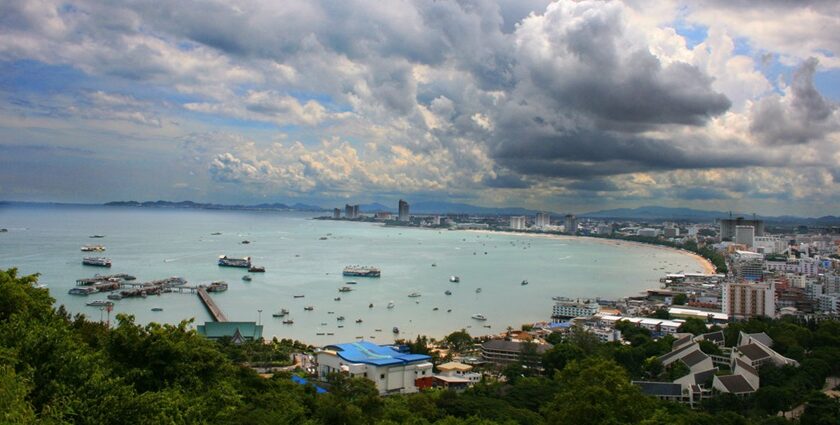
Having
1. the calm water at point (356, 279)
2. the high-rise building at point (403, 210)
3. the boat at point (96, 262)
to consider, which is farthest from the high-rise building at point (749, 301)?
the high-rise building at point (403, 210)

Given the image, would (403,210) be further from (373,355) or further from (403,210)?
(373,355)

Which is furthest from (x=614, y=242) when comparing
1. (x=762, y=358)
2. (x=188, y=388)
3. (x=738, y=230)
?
(x=188, y=388)

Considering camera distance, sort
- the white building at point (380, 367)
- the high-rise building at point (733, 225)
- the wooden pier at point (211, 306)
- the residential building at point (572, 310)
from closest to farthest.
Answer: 1. the white building at point (380, 367)
2. the wooden pier at point (211, 306)
3. the residential building at point (572, 310)
4. the high-rise building at point (733, 225)

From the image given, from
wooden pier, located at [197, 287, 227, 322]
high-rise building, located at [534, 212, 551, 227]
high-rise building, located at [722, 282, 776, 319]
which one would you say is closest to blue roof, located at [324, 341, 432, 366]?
wooden pier, located at [197, 287, 227, 322]

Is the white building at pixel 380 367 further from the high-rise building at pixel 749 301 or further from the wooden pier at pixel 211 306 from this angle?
the high-rise building at pixel 749 301

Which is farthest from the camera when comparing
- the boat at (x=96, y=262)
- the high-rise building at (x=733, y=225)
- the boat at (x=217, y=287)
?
the high-rise building at (x=733, y=225)

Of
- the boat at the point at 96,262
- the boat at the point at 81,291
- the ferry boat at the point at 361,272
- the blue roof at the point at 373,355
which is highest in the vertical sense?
the blue roof at the point at 373,355
